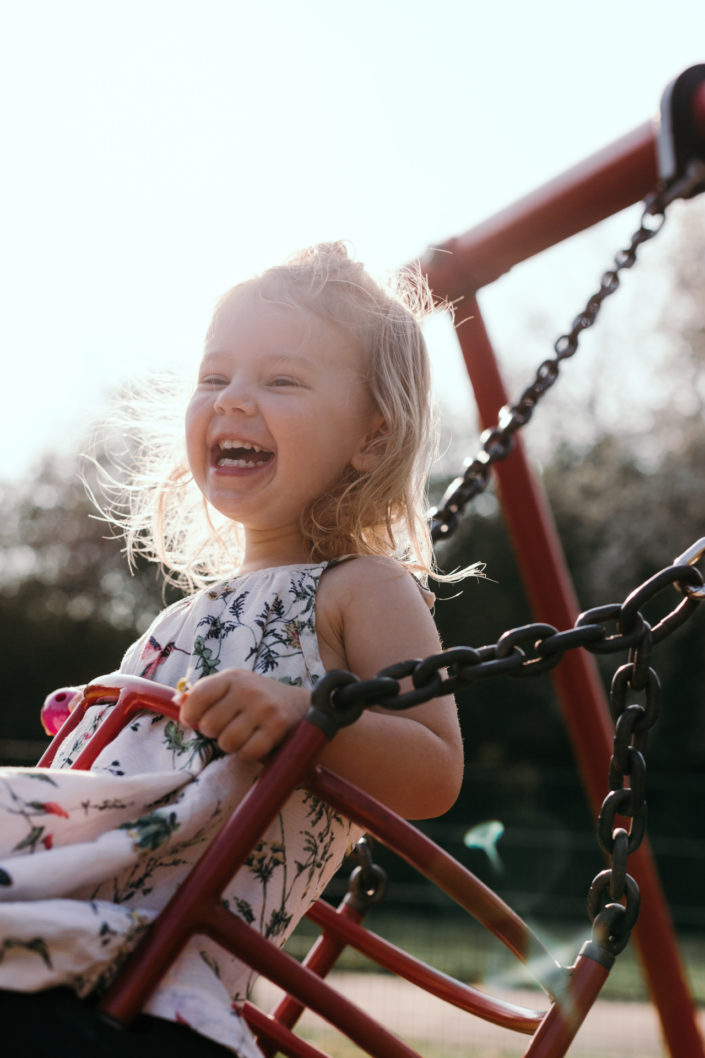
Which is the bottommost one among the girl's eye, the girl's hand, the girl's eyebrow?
the girl's hand

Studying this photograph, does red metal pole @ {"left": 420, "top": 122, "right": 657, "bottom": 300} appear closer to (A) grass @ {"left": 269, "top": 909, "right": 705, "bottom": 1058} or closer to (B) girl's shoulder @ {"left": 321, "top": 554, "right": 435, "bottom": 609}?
(B) girl's shoulder @ {"left": 321, "top": 554, "right": 435, "bottom": 609}

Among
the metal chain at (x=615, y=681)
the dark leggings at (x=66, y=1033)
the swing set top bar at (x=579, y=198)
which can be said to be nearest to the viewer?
the dark leggings at (x=66, y=1033)

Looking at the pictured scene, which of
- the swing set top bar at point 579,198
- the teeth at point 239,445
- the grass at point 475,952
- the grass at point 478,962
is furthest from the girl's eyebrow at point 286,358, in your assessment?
the grass at point 475,952

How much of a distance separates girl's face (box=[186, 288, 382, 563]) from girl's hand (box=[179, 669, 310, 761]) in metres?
0.43

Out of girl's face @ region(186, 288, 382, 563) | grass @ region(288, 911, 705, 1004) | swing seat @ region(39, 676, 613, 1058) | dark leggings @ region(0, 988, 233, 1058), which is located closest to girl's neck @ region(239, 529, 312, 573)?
girl's face @ region(186, 288, 382, 563)

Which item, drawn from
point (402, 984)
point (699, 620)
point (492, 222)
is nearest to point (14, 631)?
point (402, 984)

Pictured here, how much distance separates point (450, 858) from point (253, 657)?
0.35 metres

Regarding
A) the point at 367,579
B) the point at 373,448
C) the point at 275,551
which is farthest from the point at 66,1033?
the point at 373,448

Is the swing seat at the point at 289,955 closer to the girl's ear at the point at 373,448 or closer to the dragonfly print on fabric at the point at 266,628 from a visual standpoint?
the dragonfly print on fabric at the point at 266,628

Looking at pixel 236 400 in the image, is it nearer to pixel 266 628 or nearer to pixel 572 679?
pixel 266 628

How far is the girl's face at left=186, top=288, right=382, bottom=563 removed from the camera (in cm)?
A: 138

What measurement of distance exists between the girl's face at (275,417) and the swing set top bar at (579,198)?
0.67 meters

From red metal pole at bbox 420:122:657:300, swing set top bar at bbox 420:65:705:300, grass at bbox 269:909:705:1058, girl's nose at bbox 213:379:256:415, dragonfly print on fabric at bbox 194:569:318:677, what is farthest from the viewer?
grass at bbox 269:909:705:1058

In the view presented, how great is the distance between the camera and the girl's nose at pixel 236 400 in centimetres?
137
